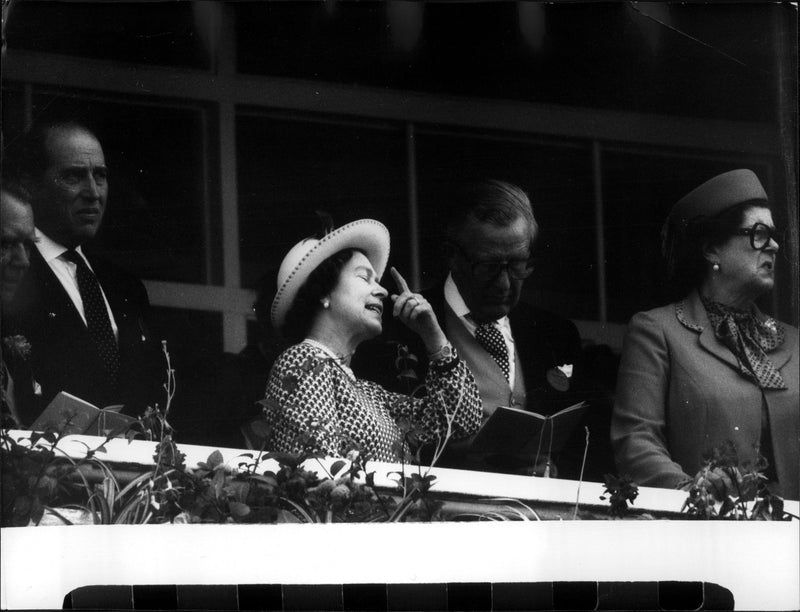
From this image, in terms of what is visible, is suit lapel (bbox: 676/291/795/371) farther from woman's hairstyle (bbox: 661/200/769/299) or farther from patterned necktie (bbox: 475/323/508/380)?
patterned necktie (bbox: 475/323/508/380)

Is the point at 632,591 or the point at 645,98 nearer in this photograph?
the point at 632,591

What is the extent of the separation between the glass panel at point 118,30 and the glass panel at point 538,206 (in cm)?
114

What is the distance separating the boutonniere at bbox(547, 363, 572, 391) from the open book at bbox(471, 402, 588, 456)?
109 millimetres

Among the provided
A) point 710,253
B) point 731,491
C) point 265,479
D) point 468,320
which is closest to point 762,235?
point 710,253

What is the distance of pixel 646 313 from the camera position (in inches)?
206

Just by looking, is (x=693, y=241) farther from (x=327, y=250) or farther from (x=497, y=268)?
(x=327, y=250)

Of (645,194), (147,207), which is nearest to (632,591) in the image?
(645,194)

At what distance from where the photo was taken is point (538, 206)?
17.2 ft

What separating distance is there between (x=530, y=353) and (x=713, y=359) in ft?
2.69

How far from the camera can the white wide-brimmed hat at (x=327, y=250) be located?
5.20 meters

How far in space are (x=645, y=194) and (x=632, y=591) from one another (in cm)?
173

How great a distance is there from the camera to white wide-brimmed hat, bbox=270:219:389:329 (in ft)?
17.1

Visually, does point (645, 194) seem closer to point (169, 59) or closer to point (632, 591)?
point (632, 591)

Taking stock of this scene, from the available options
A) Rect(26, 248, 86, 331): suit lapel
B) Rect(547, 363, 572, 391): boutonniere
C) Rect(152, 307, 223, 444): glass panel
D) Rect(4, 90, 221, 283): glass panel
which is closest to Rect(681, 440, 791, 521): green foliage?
Rect(547, 363, 572, 391): boutonniere
